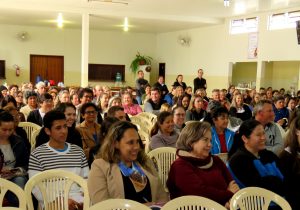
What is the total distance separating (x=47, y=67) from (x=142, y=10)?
6.71 m

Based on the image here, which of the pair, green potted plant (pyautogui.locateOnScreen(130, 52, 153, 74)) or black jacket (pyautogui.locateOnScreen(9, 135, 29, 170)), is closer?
black jacket (pyautogui.locateOnScreen(9, 135, 29, 170))

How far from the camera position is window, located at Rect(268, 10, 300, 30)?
419 inches

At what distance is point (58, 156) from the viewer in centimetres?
311

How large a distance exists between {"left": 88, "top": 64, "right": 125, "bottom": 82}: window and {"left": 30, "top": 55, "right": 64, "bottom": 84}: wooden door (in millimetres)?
1367

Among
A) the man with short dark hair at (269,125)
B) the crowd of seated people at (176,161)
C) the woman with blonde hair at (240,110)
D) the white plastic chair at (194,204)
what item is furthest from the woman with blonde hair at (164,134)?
the woman with blonde hair at (240,110)

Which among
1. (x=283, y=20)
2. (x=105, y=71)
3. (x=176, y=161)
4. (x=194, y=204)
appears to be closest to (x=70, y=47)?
(x=105, y=71)

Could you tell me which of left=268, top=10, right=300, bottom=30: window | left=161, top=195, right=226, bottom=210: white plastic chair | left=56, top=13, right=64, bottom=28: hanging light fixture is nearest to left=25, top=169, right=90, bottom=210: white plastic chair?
left=161, top=195, right=226, bottom=210: white plastic chair

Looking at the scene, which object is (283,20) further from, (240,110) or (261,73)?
(240,110)

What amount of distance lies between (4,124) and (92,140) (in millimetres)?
1043

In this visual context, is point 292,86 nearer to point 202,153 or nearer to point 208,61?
point 208,61

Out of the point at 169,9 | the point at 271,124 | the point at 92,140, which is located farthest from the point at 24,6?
the point at 271,124

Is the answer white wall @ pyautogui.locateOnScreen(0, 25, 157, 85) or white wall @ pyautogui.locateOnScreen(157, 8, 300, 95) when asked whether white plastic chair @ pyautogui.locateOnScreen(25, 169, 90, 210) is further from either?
white wall @ pyautogui.locateOnScreen(0, 25, 157, 85)

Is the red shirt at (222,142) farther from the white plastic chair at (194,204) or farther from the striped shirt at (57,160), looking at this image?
the white plastic chair at (194,204)

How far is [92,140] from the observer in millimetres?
4098
